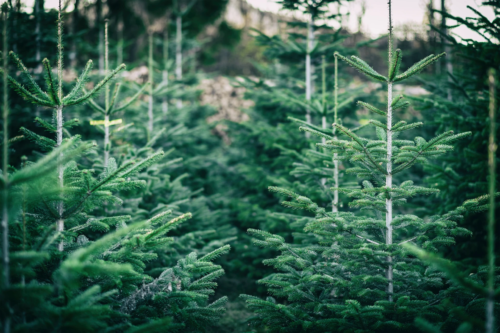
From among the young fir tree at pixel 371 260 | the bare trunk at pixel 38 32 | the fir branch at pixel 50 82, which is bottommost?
the young fir tree at pixel 371 260

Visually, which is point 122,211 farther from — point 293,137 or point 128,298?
point 293,137

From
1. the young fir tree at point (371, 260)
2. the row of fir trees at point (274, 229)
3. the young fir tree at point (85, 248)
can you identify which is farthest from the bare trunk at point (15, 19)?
the young fir tree at point (371, 260)

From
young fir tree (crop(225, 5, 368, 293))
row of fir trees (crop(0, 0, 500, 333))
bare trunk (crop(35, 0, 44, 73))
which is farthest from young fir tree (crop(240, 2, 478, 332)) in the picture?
bare trunk (crop(35, 0, 44, 73))

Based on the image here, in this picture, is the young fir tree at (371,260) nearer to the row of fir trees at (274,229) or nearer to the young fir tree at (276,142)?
the row of fir trees at (274,229)

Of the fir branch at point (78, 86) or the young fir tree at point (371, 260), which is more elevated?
the fir branch at point (78, 86)

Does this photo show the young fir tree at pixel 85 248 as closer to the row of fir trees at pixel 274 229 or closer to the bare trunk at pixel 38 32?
the row of fir trees at pixel 274 229

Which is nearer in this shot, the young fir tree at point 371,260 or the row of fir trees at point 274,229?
the row of fir trees at point 274,229

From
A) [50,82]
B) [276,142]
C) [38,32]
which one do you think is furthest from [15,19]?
[276,142]

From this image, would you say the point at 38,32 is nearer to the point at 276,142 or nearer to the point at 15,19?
the point at 15,19

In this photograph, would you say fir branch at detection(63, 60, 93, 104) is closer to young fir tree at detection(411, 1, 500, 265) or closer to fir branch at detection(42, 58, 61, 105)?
fir branch at detection(42, 58, 61, 105)

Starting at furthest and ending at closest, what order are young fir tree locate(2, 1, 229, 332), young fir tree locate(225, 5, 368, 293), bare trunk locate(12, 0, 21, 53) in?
bare trunk locate(12, 0, 21, 53)
young fir tree locate(225, 5, 368, 293)
young fir tree locate(2, 1, 229, 332)

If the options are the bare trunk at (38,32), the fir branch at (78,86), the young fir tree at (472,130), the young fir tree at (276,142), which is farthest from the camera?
the bare trunk at (38,32)

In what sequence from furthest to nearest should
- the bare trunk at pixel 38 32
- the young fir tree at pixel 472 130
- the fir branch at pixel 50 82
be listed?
the bare trunk at pixel 38 32 → the young fir tree at pixel 472 130 → the fir branch at pixel 50 82

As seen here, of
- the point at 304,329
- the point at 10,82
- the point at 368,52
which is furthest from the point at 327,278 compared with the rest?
the point at 368,52
